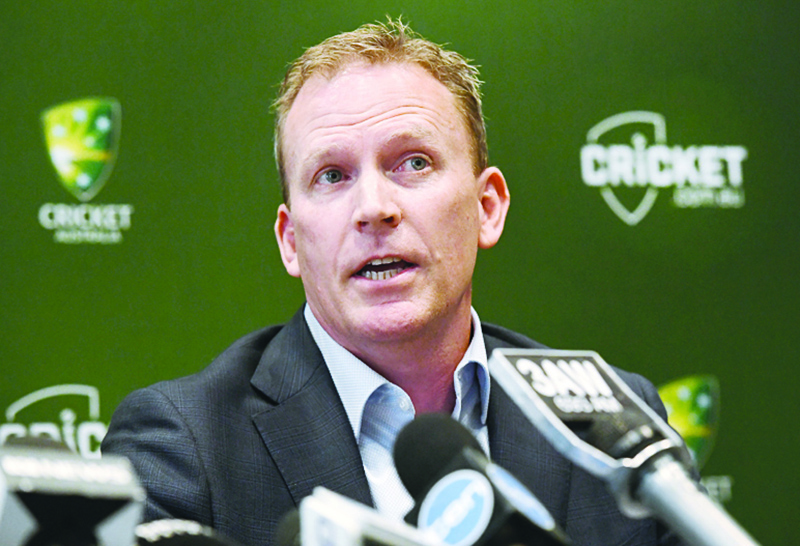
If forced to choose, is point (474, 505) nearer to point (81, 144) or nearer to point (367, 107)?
point (367, 107)

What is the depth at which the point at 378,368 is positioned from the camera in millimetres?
1710

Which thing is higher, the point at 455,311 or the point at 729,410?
the point at 455,311

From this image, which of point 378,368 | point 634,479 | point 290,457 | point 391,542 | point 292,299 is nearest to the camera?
point 391,542

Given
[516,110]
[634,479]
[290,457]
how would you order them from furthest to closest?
1. [516,110]
2. [290,457]
3. [634,479]

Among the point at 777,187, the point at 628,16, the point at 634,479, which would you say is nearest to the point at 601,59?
the point at 628,16

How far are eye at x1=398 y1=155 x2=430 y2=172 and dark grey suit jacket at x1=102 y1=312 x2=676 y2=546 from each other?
0.40 m

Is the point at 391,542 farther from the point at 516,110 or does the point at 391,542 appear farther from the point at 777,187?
the point at 777,187

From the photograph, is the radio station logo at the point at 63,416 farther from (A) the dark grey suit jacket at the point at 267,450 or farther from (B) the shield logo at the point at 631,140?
(B) the shield logo at the point at 631,140

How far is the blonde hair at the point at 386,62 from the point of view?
1.78 m

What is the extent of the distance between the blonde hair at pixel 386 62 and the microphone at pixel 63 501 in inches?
47.8

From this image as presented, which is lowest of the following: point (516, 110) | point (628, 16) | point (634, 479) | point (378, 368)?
point (378, 368)

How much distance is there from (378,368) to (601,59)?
152 cm

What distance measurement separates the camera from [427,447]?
0.83 m

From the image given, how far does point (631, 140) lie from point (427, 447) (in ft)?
6.84
